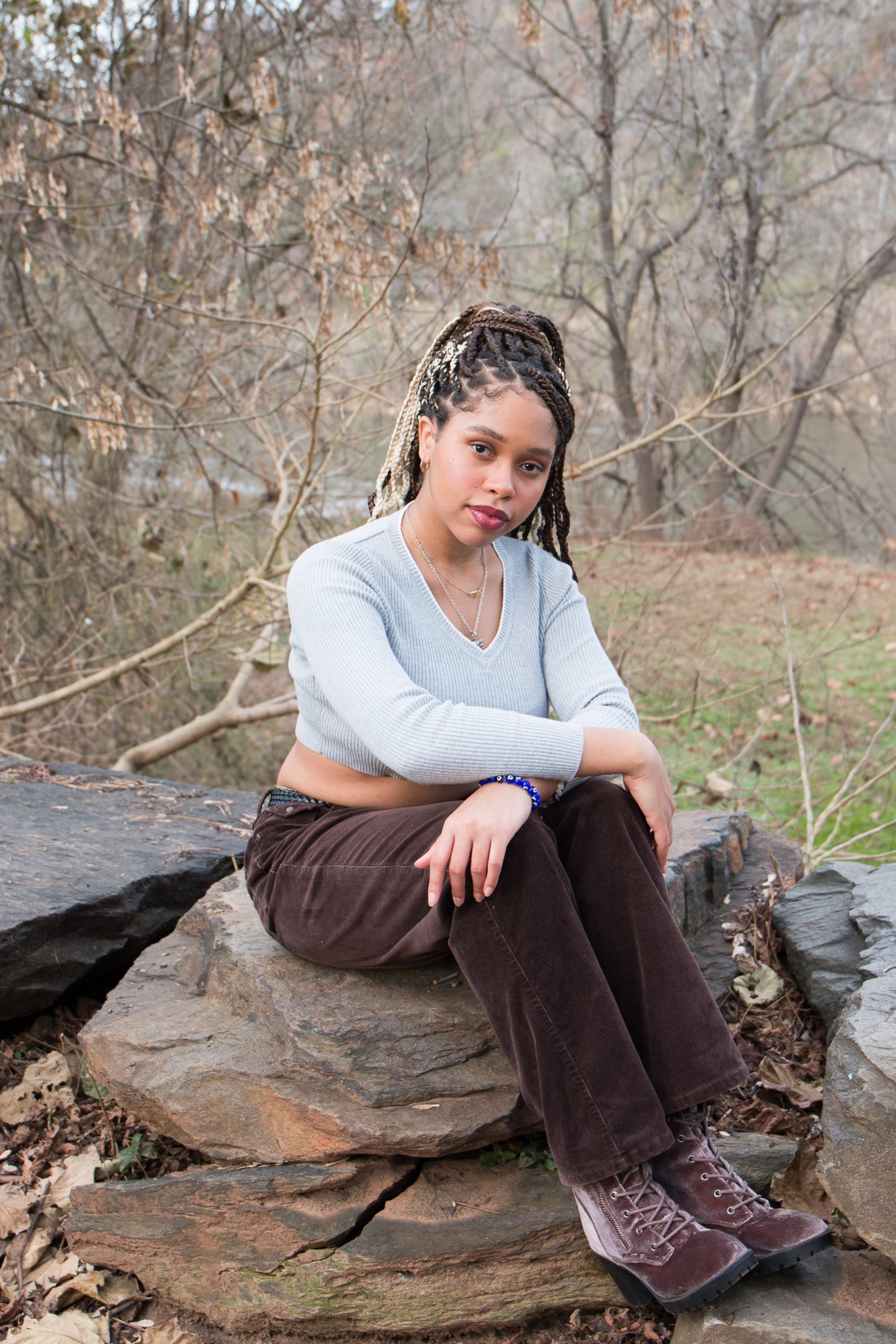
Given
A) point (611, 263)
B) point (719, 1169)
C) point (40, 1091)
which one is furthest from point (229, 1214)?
point (611, 263)

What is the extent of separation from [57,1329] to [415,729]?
147 cm

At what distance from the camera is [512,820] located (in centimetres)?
A: 199

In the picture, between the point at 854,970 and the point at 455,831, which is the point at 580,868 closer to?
the point at 455,831

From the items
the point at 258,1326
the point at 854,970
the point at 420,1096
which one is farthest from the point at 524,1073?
the point at 854,970

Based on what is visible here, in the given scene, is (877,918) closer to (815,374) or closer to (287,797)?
(287,797)

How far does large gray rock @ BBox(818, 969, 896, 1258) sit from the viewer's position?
1.99 metres

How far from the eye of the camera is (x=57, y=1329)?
2.38 m

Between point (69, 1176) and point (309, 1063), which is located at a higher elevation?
point (309, 1063)

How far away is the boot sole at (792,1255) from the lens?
1.93 meters

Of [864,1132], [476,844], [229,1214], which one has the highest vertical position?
[476,844]

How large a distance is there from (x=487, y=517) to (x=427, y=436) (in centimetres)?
26

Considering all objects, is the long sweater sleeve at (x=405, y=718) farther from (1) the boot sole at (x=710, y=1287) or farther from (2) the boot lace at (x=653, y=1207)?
(1) the boot sole at (x=710, y=1287)

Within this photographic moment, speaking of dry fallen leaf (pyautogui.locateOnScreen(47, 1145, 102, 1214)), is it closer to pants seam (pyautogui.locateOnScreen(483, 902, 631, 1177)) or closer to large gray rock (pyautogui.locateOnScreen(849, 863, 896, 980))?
pants seam (pyautogui.locateOnScreen(483, 902, 631, 1177))

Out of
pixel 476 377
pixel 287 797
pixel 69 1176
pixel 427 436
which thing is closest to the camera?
pixel 476 377
